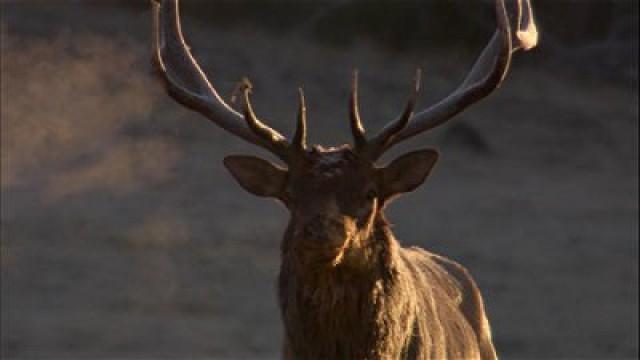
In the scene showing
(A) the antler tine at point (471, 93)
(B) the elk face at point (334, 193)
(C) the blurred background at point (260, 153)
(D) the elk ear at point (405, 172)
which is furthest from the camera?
(C) the blurred background at point (260, 153)

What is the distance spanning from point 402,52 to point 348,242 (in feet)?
75.8

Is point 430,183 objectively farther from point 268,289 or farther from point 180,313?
point 180,313

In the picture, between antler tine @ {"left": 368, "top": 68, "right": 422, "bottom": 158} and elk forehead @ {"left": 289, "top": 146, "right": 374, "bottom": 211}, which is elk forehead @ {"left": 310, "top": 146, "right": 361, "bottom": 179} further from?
antler tine @ {"left": 368, "top": 68, "right": 422, "bottom": 158}

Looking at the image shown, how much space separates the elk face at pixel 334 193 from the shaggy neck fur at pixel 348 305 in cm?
8

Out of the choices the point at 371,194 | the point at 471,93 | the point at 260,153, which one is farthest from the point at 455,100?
the point at 260,153

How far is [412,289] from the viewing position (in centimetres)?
908

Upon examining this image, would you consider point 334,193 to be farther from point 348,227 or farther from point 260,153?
point 260,153

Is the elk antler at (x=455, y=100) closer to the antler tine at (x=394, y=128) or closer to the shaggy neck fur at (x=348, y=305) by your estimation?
the antler tine at (x=394, y=128)

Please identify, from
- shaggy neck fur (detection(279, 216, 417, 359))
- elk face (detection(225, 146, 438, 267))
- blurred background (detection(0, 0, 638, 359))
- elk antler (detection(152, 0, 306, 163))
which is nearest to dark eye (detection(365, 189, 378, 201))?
elk face (detection(225, 146, 438, 267))

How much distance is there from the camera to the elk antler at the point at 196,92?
8875 millimetres

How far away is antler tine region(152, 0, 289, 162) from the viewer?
8.98 meters

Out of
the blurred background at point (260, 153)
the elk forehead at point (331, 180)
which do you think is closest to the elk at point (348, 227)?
the elk forehead at point (331, 180)

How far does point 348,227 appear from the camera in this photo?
27.3 ft

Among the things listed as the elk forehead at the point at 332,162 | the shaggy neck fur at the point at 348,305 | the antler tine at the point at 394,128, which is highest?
the antler tine at the point at 394,128
